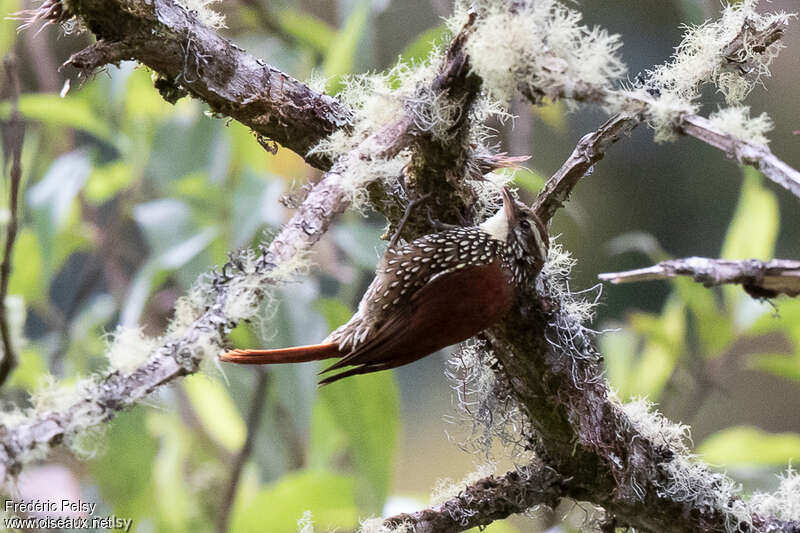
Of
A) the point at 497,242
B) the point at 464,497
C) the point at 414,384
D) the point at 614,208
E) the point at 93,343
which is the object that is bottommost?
the point at 464,497

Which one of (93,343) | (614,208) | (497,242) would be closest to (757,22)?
(497,242)

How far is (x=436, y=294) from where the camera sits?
3.09 feet

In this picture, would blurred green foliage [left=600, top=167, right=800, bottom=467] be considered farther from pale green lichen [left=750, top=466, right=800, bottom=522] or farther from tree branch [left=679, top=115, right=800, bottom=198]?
tree branch [left=679, top=115, right=800, bottom=198]

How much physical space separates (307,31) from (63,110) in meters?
0.85

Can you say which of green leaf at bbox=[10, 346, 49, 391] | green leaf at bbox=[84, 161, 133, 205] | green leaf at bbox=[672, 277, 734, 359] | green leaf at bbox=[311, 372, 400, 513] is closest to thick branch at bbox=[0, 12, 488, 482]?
green leaf at bbox=[311, 372, 400, 513]

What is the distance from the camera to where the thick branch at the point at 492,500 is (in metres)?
1.01

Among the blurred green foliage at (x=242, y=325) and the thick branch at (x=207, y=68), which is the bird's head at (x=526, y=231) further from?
the blurred green foliage at (x=242, y=325)

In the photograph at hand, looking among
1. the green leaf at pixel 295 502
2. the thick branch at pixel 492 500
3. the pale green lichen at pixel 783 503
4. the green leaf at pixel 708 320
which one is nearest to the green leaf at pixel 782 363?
the green leaf at pixel 708 320

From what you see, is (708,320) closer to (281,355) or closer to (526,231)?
(526,231)

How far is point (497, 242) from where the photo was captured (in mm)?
984

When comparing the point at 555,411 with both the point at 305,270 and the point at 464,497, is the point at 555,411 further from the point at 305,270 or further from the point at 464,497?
the point at 305,270

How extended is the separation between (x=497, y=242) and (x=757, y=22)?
39cm

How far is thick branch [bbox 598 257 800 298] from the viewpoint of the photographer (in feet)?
2.16

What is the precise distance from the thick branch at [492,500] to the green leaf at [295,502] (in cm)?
104
